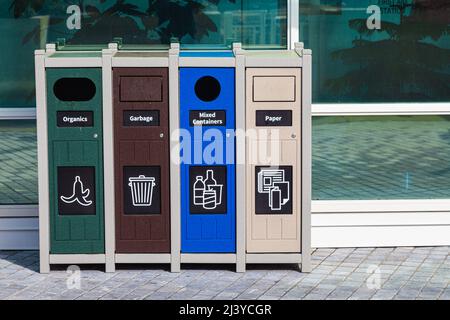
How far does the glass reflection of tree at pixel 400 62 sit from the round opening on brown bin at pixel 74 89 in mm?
2096

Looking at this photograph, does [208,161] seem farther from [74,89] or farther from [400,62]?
[400,62]

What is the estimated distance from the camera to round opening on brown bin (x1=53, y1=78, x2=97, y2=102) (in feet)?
24.6

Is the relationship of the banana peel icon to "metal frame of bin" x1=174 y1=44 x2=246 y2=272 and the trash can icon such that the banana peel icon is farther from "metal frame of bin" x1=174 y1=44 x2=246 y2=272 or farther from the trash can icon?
"metal frame of bin" x1=174 y1=44 x2=246 y2=272

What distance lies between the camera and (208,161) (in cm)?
754

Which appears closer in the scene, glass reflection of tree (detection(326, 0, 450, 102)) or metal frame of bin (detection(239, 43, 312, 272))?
metal frame of bin (detection(239, 43, 312, 272))

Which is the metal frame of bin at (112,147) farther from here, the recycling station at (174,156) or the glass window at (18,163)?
the glass window at (18,163)

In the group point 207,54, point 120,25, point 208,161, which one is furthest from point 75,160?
point 120,25

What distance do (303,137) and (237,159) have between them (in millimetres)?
518

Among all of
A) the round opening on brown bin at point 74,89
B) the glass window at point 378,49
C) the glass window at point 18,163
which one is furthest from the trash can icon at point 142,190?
the glass window at point 378,49

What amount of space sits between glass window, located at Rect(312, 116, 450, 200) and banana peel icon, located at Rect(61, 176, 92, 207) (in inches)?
80.3

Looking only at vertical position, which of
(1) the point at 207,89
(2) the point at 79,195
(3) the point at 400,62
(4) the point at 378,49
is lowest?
(2) the point at 79,195

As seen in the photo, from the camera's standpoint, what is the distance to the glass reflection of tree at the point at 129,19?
8.34m

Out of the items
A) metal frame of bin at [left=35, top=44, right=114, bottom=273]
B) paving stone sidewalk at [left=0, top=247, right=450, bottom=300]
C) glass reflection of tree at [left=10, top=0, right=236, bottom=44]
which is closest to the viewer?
paving stone sidewalk at [left=0, top=247, right=450, bottom=300]

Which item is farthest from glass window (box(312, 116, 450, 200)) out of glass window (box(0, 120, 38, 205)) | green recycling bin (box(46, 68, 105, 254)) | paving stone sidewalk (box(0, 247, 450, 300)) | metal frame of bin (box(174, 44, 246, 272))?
glass window (box(0, 120, 38, 205))
